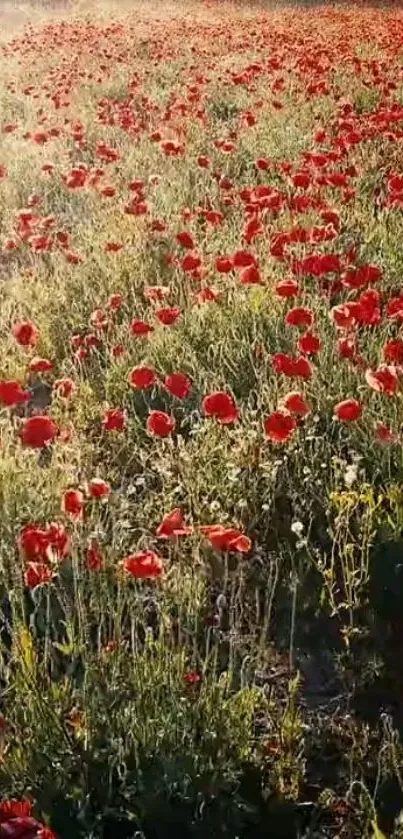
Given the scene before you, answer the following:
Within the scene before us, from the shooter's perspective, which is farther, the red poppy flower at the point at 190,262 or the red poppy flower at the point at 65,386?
the red poppy flower at the point at 190,262

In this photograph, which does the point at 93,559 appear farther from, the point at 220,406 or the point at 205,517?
the point at 205,517

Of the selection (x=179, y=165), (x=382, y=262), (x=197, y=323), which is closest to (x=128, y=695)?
(x=197, y=323)

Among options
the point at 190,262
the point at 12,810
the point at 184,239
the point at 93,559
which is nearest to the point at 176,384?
the point at 93,559

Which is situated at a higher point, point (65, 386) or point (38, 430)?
point (38, 430)

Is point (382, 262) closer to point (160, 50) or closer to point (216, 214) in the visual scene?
point (216, 214)

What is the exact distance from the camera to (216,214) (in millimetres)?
4199

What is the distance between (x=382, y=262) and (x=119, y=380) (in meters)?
1.41

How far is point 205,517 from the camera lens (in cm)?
283

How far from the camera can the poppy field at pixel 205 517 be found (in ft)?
6.62

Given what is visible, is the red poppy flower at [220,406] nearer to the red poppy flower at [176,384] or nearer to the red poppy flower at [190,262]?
the red poppy flower at [176,384]

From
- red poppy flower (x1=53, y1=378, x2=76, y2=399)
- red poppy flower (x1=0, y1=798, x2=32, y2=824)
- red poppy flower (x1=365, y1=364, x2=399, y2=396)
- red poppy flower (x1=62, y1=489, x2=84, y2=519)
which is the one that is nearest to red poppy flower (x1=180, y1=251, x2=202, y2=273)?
red poppy flower (x1=53, y1=378, x2=76, y2=399)

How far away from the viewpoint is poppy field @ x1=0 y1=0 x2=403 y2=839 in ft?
6.62

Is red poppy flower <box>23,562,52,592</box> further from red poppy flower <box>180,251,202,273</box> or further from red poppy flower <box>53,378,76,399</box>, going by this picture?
red poppy flower <box>180,251,202,273</box>

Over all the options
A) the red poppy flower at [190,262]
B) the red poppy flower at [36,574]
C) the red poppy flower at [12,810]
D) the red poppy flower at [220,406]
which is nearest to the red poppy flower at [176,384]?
the red poppy flower at [220,406]
